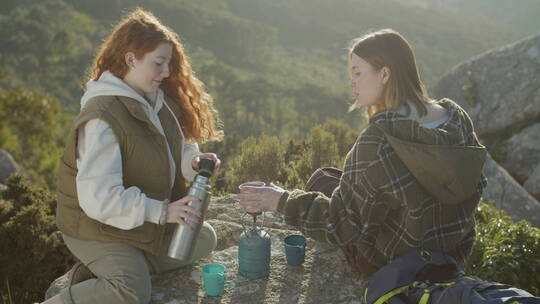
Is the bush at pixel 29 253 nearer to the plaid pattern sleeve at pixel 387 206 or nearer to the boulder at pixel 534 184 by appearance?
the plaid pattern sleeve at pixel 387 206

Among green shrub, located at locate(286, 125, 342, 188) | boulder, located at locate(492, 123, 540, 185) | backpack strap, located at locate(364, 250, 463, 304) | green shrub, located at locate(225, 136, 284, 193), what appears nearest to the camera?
backpack strap, located at locate(364, 250, 463, 304)

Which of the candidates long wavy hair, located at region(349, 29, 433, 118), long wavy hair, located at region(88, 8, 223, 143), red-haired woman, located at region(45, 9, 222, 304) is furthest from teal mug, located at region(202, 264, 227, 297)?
long wavy hair, located at region(349, 29, 433, 118)

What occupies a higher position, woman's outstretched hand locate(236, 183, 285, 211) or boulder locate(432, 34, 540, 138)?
boulder locate(432, 34, 540, 138)

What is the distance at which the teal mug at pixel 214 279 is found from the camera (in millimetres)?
2942

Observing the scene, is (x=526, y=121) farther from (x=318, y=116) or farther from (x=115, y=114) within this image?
(x=318, y=116)

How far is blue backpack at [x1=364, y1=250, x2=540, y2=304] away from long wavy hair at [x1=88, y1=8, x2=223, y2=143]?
5.11 feet

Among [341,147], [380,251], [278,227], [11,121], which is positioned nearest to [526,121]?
[341,147]

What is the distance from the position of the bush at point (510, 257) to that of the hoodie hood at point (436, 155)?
118 cm

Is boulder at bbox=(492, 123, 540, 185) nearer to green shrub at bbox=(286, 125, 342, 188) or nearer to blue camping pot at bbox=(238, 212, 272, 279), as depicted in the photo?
green shrub at bbox=(286, 125, 342, 188)

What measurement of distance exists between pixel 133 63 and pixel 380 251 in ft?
5.49

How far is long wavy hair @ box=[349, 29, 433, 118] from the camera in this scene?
2.73m

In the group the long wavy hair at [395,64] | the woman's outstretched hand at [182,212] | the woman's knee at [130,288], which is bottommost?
the woman's knee at [130,288]

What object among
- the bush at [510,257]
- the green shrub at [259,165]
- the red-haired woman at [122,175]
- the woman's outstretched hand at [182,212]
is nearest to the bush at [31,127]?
the green shrub at [259,165]

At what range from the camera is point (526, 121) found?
23.5 ft
